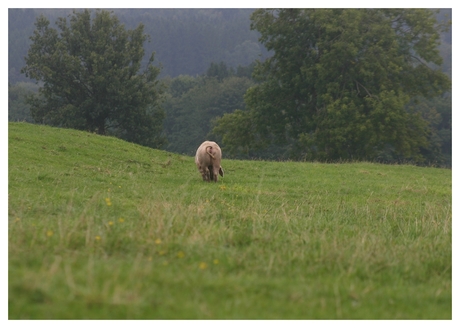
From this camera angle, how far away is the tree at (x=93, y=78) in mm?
47656

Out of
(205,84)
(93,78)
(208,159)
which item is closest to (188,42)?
(205,84)

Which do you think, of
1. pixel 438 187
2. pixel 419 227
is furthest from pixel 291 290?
pixel 438 187

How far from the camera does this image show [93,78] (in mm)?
47781

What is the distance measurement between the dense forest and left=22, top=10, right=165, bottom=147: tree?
12.0 ft

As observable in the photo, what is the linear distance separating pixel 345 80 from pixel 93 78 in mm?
20450

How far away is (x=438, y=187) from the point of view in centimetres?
2244

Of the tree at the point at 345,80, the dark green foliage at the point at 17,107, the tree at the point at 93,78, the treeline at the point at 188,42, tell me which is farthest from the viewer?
the treeline at the point at 188,42

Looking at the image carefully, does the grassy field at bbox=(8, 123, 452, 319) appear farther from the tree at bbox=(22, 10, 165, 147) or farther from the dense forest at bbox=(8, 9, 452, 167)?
the tree at bbox=(22, 10, 165, 147)

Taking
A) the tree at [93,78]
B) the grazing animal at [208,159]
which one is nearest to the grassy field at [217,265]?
the grazing animal at [208,159]

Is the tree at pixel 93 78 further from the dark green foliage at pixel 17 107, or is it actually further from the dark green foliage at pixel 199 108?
the dark green foliage at pixel 199 108

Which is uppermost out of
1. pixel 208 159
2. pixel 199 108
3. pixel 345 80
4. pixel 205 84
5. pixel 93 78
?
pixel 205 84

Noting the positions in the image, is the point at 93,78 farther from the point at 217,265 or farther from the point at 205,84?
the point at 205,84

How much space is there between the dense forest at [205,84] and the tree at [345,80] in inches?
66.8

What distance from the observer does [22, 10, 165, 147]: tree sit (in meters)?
47.7
